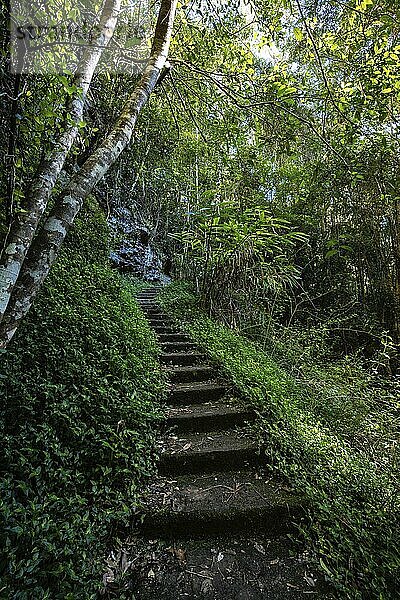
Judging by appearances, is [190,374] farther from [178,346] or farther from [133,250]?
[133,250]

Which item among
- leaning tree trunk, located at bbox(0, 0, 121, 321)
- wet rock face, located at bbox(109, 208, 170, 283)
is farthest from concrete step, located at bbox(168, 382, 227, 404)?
wet rock face, located at bbox(109, 208, 170, 283)

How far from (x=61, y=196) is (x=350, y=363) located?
15.0 ft

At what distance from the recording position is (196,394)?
311 centimetres

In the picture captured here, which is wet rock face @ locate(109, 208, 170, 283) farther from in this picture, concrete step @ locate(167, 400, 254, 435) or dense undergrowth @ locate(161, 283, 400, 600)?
concrete step @ locate(167, 400, 254, 435)

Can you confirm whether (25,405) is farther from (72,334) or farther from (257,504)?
(257,504)

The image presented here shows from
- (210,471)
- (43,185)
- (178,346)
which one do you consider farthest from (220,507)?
(178,346)

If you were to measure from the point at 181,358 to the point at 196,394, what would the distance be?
0.80m

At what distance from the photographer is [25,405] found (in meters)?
1.87

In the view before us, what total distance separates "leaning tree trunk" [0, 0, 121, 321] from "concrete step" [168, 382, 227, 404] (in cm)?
198

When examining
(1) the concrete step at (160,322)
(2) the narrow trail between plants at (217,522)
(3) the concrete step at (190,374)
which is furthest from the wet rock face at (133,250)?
(2) the narrow trail between plants at (217,522)

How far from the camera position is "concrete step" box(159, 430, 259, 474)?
2315 mm

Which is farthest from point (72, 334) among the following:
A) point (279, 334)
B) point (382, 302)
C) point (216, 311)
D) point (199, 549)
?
point (382, 302)

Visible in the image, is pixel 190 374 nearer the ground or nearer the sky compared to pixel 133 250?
nearer the ground

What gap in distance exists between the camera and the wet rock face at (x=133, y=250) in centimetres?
920
